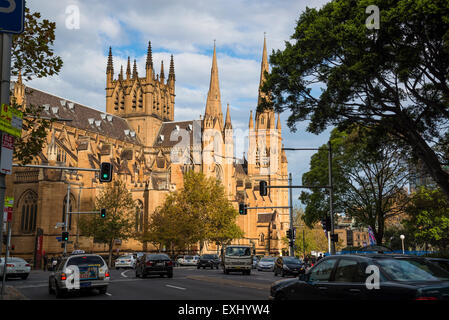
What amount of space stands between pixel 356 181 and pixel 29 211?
127ft

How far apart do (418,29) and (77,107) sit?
68.2 metres

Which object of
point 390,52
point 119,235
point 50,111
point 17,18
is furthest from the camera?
point 50,111

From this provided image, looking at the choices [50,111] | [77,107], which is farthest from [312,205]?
[77,107]

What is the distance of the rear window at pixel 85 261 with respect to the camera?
15.8 metres

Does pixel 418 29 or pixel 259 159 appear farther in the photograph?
pixel 259 159

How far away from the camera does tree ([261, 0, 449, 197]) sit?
1689 cm

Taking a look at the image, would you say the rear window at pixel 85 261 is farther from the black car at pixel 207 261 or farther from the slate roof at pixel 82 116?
the slate roof at pixel 82 116

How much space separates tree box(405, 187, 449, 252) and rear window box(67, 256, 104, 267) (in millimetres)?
35571

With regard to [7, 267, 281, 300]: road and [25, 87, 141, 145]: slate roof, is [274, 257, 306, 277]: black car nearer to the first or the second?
[7, 267, 281, 300]: road

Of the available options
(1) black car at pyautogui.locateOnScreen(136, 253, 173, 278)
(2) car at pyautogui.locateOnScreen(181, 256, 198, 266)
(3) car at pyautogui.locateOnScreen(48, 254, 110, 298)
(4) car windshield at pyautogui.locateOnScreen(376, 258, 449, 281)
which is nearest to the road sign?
(4) car windshield at pyautogui.locateOnScreen(376, 258, 449, 281)

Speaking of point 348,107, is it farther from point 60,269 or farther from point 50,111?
point 50,111

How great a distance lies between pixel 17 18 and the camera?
8.49 metres

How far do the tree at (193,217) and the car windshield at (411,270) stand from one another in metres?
53.8

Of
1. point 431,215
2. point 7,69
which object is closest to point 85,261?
point 7,69
